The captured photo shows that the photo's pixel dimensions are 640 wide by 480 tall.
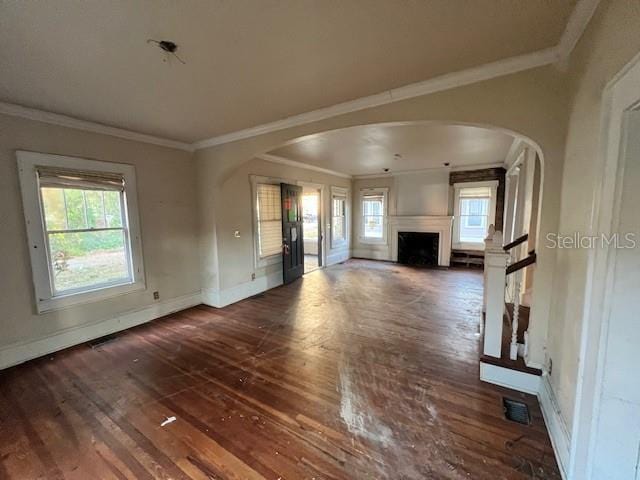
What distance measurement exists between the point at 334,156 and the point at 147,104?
3.25 meters

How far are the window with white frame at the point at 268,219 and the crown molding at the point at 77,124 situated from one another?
156 cm

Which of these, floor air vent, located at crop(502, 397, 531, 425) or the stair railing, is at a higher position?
the stair railing

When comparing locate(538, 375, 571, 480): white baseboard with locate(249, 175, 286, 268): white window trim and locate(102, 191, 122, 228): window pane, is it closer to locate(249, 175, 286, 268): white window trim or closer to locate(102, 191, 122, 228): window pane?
locate(249, 175, 286, 268): white window trim

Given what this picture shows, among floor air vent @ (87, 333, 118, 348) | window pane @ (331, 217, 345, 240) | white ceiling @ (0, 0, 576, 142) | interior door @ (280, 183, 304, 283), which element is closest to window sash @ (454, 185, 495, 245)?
window pane @ (331, 217, 345, 240)

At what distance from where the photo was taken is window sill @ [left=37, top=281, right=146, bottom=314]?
279 centimetres

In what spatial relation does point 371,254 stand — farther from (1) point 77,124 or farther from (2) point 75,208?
(1) point 77,124

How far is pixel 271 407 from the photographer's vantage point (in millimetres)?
1986

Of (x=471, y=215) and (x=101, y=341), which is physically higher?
(x=471, y=215)

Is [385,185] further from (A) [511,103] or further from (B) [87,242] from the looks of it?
(B) [87,242]

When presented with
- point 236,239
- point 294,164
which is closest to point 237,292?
point 236,239

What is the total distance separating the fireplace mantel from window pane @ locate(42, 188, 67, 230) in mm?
6822

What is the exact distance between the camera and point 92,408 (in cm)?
201

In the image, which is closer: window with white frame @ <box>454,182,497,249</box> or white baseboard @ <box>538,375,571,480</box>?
white baseboard @ <box>538,375,571,480</box>

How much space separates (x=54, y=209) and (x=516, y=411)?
4764mm
